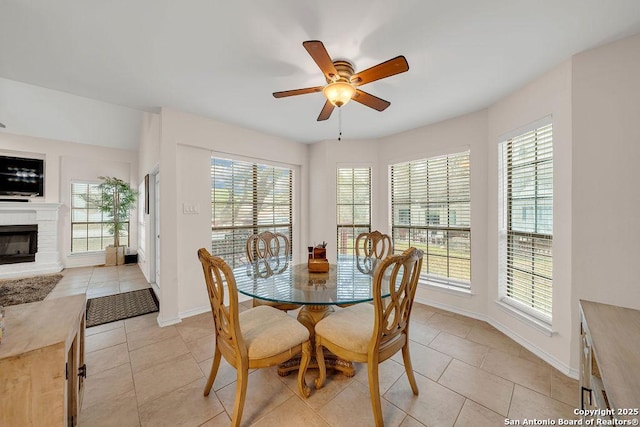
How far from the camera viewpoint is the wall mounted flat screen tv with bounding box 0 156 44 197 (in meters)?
4.55

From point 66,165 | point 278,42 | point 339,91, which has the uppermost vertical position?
point 278,42

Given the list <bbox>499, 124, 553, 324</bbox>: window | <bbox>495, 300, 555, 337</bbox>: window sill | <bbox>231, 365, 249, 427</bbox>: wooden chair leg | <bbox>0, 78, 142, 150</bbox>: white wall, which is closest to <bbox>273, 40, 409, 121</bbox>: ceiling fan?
<bbox>499, 124, 553, 324</bbox>: window

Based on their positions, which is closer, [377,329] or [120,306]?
[377,329]

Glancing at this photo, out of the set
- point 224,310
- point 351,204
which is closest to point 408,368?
point 224,310

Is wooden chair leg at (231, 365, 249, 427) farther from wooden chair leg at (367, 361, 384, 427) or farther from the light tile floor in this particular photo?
wooden chair leg at (367, 361, 384, 427)

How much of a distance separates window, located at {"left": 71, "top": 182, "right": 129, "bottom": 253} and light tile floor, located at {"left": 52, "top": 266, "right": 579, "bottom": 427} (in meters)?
4.31

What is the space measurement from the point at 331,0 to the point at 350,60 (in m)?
0.54

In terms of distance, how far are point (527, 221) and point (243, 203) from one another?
11.5ft

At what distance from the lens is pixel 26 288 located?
3.87m

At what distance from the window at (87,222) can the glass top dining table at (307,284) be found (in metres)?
5.45

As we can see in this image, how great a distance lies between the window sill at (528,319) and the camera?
208cm

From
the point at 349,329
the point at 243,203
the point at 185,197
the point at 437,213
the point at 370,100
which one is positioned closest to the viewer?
the point at 349,329

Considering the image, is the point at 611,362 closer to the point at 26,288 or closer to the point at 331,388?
the point at 331,388

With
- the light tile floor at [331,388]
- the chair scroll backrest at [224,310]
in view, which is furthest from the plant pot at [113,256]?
the chair scroll backrest at [224,310]
